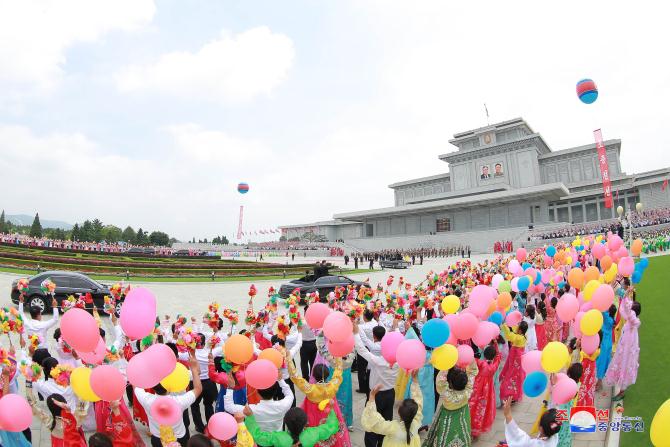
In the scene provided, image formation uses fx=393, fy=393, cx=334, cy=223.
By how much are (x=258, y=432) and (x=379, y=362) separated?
1.72m

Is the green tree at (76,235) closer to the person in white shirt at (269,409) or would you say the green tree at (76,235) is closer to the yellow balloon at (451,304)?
the yellow balloon at (451,304)

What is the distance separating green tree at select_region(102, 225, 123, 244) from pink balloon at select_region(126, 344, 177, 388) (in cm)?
8376

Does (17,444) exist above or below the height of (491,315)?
below

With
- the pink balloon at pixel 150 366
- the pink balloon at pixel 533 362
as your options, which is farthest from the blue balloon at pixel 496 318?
the pink balloon at pixel 150 366

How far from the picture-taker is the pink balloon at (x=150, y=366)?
2969 mm

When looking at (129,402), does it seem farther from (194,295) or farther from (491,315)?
(194,295)

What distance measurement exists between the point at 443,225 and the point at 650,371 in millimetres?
50120

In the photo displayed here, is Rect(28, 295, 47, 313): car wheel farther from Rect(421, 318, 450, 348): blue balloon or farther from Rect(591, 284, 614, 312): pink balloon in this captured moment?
Rect(591, 284, 614, 312): pink balloon

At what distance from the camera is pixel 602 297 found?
17.4 ft

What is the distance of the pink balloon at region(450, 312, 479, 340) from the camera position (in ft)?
15.1

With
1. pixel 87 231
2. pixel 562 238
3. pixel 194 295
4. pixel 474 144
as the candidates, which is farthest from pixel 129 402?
pixel 87 231

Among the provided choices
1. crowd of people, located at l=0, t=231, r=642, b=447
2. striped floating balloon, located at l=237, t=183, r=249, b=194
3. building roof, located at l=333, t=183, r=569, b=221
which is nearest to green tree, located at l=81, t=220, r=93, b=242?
striped floating balloon, located at l=237, t=183, r=249, b=194

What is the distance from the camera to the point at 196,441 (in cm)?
→ 267

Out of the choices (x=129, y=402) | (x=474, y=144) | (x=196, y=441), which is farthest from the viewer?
(x=474, y=144)
